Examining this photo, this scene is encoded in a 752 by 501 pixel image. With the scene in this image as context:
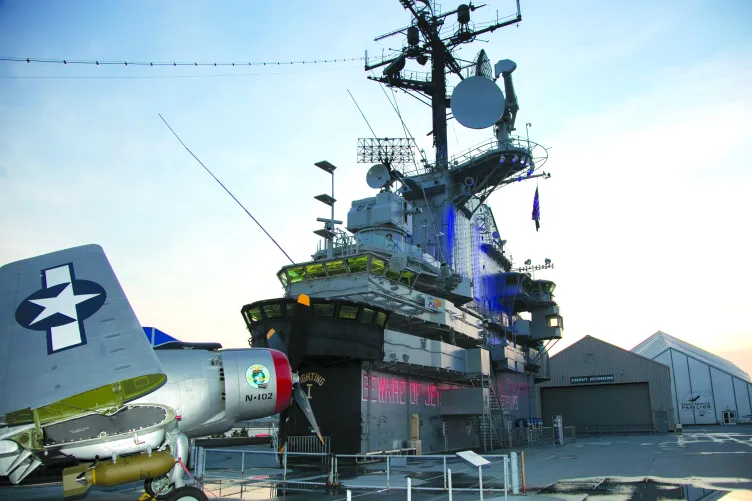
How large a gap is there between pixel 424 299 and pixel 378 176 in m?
11.9

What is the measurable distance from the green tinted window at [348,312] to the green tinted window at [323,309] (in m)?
0.51

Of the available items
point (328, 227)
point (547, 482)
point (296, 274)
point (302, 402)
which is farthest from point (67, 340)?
point (328, 227)

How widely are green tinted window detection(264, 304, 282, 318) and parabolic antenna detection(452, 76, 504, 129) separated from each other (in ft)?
75.4

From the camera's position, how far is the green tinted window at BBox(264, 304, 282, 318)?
90.3 feet

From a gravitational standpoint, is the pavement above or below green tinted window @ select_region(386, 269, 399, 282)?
below

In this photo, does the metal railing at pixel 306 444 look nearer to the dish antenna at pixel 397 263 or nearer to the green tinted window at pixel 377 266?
the green tinted window at pixel 377 266

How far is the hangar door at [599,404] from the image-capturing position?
201ft

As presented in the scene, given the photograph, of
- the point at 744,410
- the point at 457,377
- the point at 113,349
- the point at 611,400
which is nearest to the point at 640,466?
the point at 457,377

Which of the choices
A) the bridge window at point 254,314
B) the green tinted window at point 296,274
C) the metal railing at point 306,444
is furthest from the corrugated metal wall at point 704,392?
the bridge window at point 254,314

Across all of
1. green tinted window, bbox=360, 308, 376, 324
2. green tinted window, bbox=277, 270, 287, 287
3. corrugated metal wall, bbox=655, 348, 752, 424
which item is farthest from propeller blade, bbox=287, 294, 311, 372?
corrugated metal wall, bbox=655, 348, 752, 424

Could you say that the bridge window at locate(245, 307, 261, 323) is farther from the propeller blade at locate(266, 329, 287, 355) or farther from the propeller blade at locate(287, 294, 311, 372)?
the propeller blade at locate(287, 294, 311, 372)

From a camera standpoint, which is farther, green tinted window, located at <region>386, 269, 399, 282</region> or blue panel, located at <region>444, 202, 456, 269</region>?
blue panel, located at <region>444, 202, 456, 269</region>

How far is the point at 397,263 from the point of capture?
32031 mm

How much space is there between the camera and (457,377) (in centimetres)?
3900
